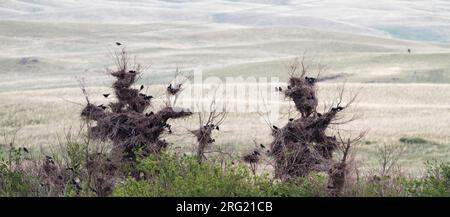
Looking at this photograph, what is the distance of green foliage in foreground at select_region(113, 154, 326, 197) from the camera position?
1334cm

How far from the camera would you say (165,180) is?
46.7 feet

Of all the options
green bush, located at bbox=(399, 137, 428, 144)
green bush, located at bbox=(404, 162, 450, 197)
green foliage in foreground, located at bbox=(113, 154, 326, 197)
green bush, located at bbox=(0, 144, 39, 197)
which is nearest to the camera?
green foliage in foreground, located at bbox=(113, 154, 326, 197)

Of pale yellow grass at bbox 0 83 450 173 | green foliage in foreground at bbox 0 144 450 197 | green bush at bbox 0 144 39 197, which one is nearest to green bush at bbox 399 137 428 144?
pale yellow grass at bbox 0 83 450 173

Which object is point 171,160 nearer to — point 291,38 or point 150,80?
point 150,80

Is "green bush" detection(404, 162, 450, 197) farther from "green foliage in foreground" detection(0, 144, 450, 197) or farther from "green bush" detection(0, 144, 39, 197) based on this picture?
"green bush" detection(0, 144, 39, 197)

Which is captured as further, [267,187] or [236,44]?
[236,44]

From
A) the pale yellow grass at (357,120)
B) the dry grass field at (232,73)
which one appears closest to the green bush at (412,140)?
the dry grass field at (232,73)

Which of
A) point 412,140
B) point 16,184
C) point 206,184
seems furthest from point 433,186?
point 412,140

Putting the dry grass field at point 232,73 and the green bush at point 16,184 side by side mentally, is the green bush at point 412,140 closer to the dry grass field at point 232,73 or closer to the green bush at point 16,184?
the dry grass field at point 232,73

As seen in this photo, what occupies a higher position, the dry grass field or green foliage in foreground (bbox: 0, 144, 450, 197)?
green foliage in foreground (bbox: 0, 144, 450, 197)

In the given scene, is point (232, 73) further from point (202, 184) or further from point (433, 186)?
point (202, 184)

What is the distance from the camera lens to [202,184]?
13312 mm

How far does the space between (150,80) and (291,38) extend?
71387 mm
